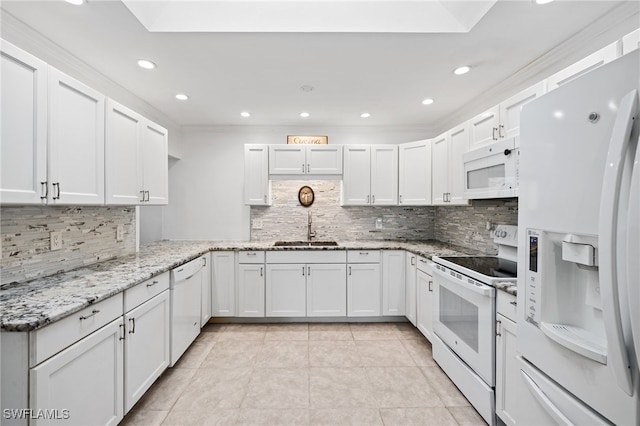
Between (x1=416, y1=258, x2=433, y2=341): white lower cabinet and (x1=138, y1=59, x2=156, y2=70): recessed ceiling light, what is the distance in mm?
2934

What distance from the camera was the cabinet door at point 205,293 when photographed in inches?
113

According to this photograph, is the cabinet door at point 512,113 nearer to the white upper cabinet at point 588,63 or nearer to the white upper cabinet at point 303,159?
the white upper cabinet at point 588,63

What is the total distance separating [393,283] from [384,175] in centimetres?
132

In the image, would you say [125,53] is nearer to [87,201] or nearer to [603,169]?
[87,201]

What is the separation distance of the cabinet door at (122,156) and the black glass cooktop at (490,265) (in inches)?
100

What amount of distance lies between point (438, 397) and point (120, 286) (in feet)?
7.21

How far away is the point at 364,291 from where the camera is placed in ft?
10.4

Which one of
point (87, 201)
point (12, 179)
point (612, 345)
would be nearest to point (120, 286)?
point (87, 201)

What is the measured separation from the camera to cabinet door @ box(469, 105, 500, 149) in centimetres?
211

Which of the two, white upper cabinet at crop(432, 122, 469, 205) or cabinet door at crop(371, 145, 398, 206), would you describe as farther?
cabinet door at crop(371, 145, 398, 206)

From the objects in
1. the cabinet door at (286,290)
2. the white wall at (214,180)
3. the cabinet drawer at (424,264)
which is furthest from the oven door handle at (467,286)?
the white wall at (214,180)

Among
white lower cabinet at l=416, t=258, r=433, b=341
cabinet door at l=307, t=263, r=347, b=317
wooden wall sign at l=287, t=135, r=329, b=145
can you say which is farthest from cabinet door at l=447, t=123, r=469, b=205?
wooden wall sign at l=287, t=135, r=329, b=145

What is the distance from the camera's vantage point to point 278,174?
345 cm

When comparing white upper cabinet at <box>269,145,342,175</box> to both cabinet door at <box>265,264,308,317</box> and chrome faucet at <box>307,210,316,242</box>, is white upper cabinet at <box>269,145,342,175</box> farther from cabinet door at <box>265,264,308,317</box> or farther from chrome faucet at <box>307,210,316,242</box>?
cabinet door at <box>265,264,308,317</box>
